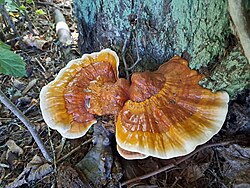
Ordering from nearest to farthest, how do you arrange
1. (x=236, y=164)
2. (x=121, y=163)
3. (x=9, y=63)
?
1. (x=9, y=63)
2. (x=236, y=164)
3. (x=121, y=163)

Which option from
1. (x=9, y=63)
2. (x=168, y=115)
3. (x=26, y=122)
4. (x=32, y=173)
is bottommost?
(x=32, y=173)

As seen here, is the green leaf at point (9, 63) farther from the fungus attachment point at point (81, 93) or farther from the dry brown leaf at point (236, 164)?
the dry brown leaf at point (236, 164)

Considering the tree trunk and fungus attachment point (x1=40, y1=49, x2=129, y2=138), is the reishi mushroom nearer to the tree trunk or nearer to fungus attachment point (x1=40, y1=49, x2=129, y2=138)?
fungus attachment point (x1=40, y1=49, x2=129, y2=138)

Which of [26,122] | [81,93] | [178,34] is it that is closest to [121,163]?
[81,93]

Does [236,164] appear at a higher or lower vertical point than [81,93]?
lower

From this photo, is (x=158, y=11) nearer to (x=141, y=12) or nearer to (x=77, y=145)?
(x=141, y=12)

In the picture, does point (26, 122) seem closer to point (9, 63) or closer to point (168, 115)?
point (9, 63)

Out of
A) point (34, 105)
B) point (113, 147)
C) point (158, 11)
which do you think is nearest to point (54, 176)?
point (113, 147)

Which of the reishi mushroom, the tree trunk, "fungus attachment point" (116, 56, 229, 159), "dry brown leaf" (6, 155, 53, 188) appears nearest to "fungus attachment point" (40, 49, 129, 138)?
the reishi mushroom
